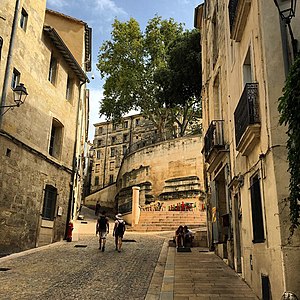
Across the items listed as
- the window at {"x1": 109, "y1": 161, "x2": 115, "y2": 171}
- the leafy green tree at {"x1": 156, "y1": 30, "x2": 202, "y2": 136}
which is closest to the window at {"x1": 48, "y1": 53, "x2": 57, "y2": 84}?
the leafy green tree at {"x1": 156, "y1": 30, "x2": 202, "y2": 136}

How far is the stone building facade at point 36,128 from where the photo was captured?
1225 centimetres

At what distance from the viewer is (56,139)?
55.9 feet

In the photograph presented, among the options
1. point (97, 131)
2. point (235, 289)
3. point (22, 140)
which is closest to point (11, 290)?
point (235, 289)

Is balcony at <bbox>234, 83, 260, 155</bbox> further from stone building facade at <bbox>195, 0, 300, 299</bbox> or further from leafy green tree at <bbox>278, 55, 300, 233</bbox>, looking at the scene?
leafy green tree at <bbox>278, 55, 300, 233</bbox>

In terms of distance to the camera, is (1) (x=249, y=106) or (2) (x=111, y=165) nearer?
(1) (x=249, y=106)

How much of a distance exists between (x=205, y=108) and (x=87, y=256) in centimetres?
849

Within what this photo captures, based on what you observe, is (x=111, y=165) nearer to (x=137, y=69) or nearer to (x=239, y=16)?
(x=137, y=69)

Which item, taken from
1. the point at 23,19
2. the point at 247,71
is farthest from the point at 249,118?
the point at 23,19

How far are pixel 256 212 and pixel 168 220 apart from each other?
1688cm

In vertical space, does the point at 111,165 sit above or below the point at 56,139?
above

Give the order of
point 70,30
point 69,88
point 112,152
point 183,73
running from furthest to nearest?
1. point 112,152
2. point 183,73
3. point 70,30
4. point 69,88

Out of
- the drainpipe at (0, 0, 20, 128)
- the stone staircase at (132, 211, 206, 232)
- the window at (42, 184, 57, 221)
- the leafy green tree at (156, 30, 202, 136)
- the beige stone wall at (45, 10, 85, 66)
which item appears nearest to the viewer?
the drainpipe at (0, 0, 20, 128)

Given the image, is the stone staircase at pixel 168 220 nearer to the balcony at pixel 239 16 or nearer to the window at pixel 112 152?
the balcony at pixel 239 16

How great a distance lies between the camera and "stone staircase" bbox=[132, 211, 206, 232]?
2261cm
